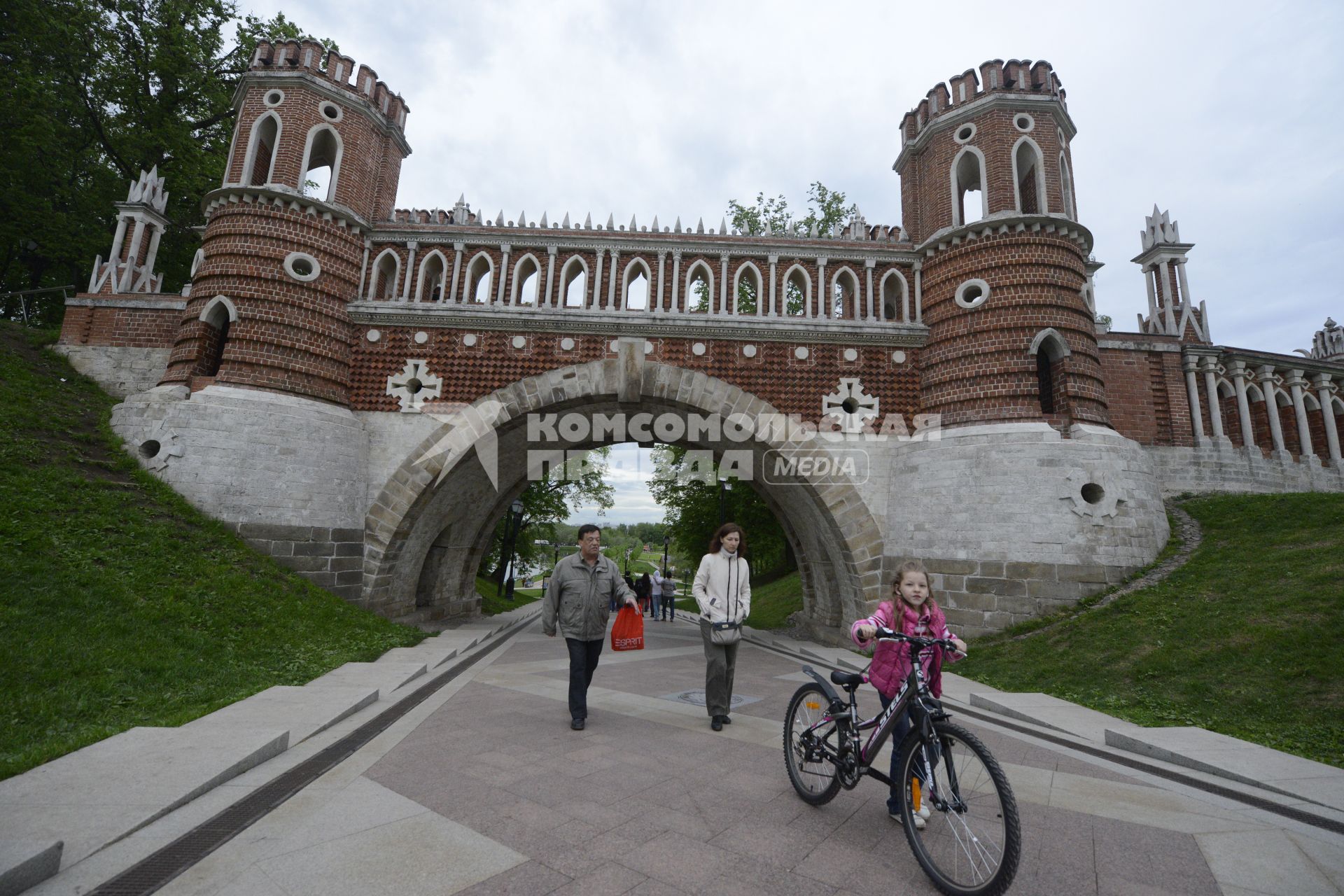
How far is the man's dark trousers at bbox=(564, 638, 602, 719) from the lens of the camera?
5.51 metres

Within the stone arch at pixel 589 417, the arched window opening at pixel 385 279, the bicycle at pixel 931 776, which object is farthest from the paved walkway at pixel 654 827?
the arched window opening at pixel 385 279

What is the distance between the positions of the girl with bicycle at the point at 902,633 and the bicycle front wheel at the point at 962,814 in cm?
27

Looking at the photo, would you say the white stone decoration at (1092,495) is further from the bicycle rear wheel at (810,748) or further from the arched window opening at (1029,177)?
the bicycle rear wheel at (810,748)

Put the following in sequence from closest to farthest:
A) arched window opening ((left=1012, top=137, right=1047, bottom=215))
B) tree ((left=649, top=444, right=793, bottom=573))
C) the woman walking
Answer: the woman walking < arched window opening ((left=1012, top=137, right=1047, bottom=215)) < tree ((left=649, top=444, right=793, bottom=573))

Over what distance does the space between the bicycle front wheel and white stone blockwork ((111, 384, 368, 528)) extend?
11234 mm

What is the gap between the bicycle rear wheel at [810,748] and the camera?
3.71 meters

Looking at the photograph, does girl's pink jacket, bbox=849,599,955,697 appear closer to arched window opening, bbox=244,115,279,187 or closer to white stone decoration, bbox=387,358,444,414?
white stone decoration, bbox=387,358,444,414

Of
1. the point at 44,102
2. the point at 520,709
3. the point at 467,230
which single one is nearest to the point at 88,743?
the point at 520,709

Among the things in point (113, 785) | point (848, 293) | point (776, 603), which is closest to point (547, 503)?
point (776, 603)

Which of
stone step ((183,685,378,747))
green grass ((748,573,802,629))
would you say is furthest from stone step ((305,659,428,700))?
green grass ((748,573,802,629))

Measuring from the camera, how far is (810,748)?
3.79m

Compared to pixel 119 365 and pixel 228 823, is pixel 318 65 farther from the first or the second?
pixel 228 823

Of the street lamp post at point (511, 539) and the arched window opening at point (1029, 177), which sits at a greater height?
the arched window opening at point (1029, 177)

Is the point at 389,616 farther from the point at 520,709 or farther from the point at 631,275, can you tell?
the point at 631,275
